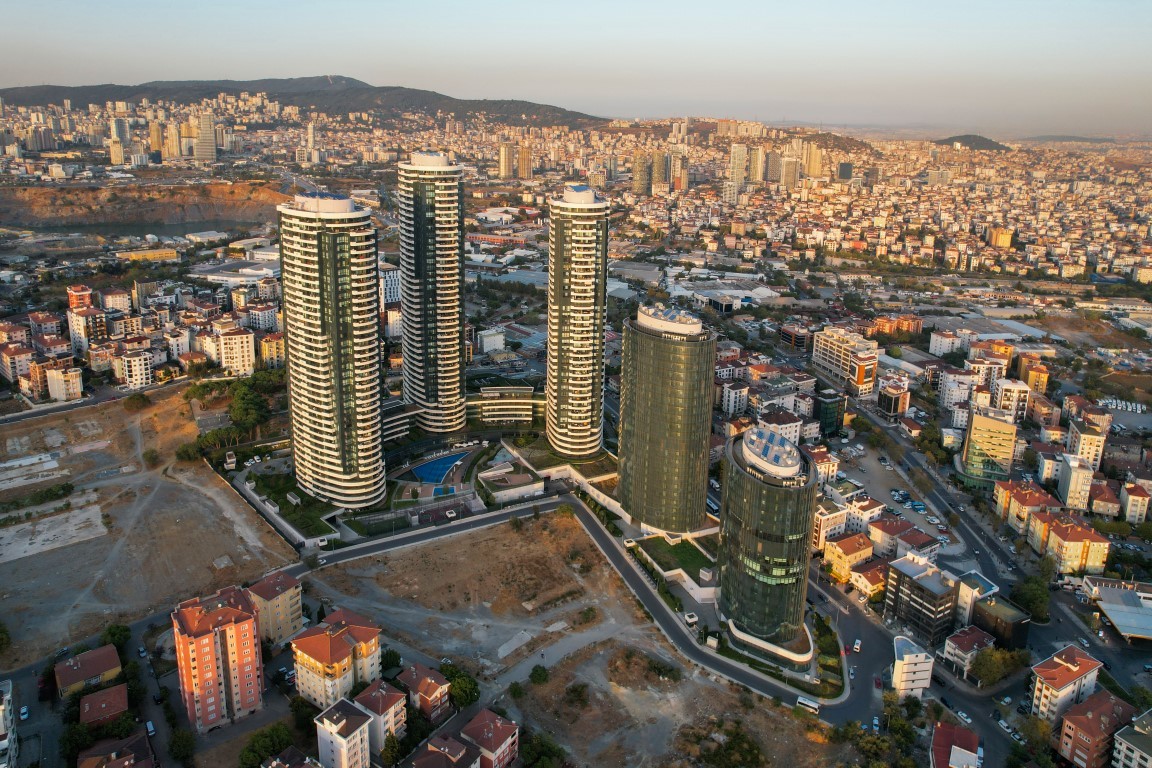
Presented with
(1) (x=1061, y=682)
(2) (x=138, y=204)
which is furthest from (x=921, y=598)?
(2) (x=138, y=204)

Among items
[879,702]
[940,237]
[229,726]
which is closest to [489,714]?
[229,726]

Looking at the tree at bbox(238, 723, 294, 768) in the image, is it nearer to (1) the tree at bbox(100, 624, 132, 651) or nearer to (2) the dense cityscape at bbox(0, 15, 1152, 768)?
(2) the dense cityscape at bbox(0, 15, 1152, 768)

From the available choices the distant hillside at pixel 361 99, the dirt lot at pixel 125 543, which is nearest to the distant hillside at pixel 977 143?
the distant hillside at pixel 361 99

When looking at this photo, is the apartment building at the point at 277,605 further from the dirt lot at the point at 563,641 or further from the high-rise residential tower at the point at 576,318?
the high-rise residential tower at the point at 576,318

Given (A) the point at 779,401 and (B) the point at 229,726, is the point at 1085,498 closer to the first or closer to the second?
(A) the point at 779,401

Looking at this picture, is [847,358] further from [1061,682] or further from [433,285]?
[1061,682]
